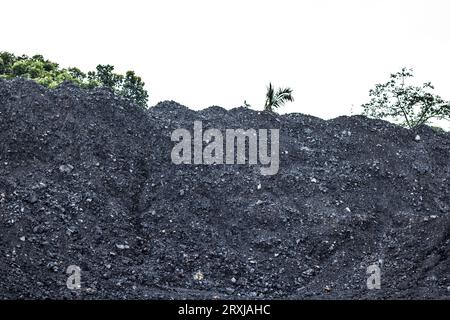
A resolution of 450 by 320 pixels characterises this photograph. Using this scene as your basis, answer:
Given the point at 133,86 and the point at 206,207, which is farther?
the point at 133,86

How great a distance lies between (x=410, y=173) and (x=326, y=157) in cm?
180

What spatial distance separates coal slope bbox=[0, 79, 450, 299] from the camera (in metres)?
9.72

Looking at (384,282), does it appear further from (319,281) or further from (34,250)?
(34,250)

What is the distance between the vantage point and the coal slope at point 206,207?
972 centimetres

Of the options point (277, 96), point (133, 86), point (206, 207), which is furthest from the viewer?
point (133, 86)

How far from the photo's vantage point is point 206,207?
39.2ft

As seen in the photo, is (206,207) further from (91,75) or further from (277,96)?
(91,75)

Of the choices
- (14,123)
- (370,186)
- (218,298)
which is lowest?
(218,298)

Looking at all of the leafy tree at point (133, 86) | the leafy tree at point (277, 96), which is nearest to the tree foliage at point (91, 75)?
the leafy tree at point (133, 86)

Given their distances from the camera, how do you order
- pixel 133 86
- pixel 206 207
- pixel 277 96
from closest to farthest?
pixel 206 207 < pixel 277 96 < pixel 133 86

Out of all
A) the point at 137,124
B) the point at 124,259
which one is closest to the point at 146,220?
the point at 124,259

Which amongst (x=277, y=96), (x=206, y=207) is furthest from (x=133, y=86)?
(x=206, y=207)

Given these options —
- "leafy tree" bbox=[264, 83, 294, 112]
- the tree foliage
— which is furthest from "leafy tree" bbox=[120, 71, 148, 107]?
"leafy tree" bbox=[264, 83, 294, 112]

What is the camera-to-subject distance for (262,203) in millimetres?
12094
